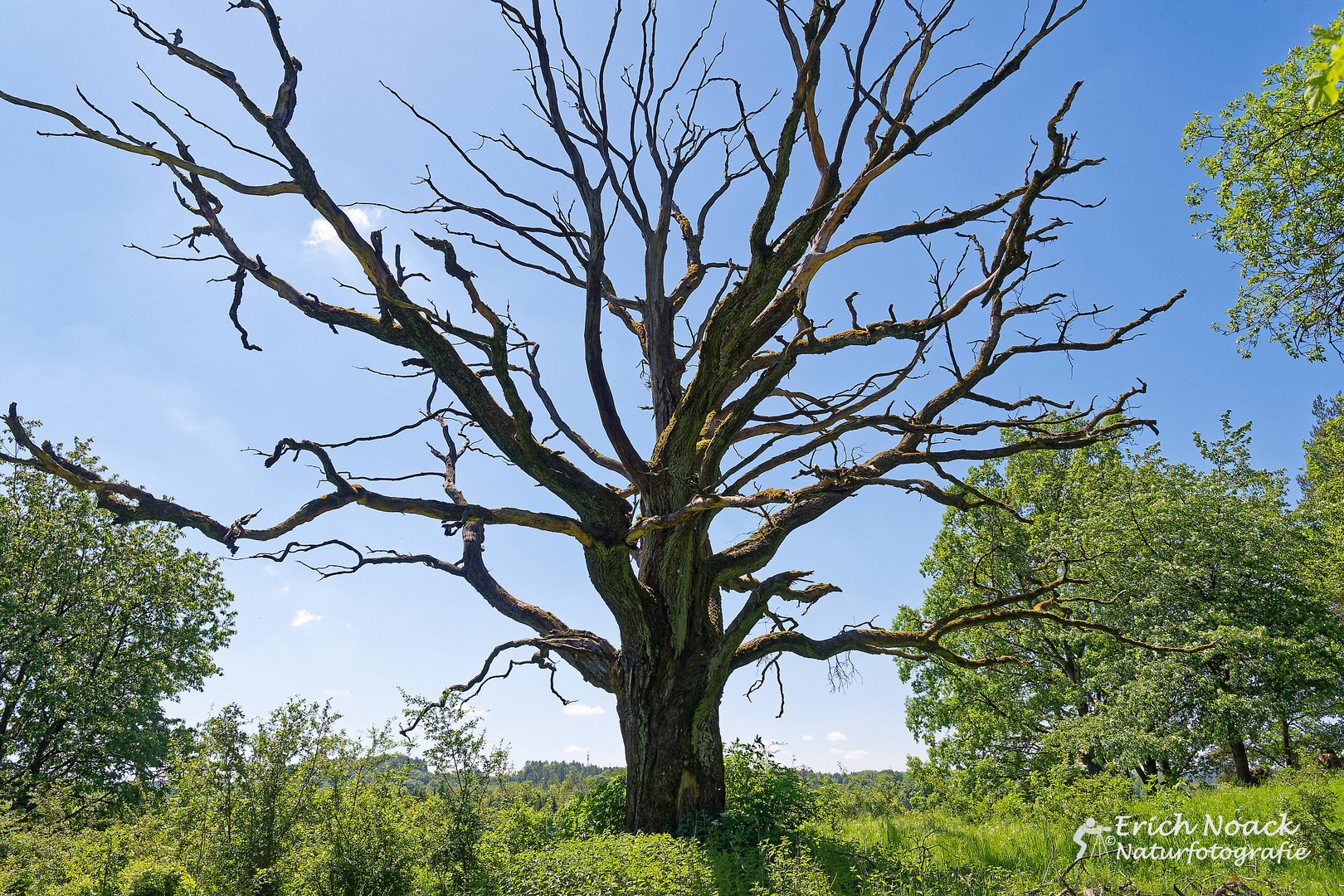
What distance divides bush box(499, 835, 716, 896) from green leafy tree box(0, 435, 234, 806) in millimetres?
16183

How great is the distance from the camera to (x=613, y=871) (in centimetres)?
552

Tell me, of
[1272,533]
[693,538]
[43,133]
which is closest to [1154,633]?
[1272,533]

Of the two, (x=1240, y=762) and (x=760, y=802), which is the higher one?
(x=760, y=802)

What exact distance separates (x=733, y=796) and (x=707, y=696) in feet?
5.67

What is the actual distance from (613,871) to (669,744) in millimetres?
→ 2476

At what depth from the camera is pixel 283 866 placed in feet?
20.9

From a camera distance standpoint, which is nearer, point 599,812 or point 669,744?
point 669,744

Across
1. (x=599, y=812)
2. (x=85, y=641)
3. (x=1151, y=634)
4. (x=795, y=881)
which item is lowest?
(x=795, y=881)

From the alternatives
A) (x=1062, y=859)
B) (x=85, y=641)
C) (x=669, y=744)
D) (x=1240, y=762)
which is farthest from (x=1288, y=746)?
(x=85, y=641)

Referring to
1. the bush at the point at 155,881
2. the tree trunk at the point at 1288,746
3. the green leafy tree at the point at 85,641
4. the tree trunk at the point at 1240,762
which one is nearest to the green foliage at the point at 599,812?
the bush at the point at 155,881

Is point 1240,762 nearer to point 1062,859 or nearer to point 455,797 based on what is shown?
point 1062,859

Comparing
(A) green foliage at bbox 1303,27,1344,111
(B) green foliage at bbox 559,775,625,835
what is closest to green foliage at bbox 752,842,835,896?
(B) green foliage at bbox 559,775,625,835

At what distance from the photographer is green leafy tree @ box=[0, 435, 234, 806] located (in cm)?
1686

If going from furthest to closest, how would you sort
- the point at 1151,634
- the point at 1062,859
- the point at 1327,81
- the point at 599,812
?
the point at 1151,634, the point at 599,812, the point at 1062,859, the point at 1327,81
